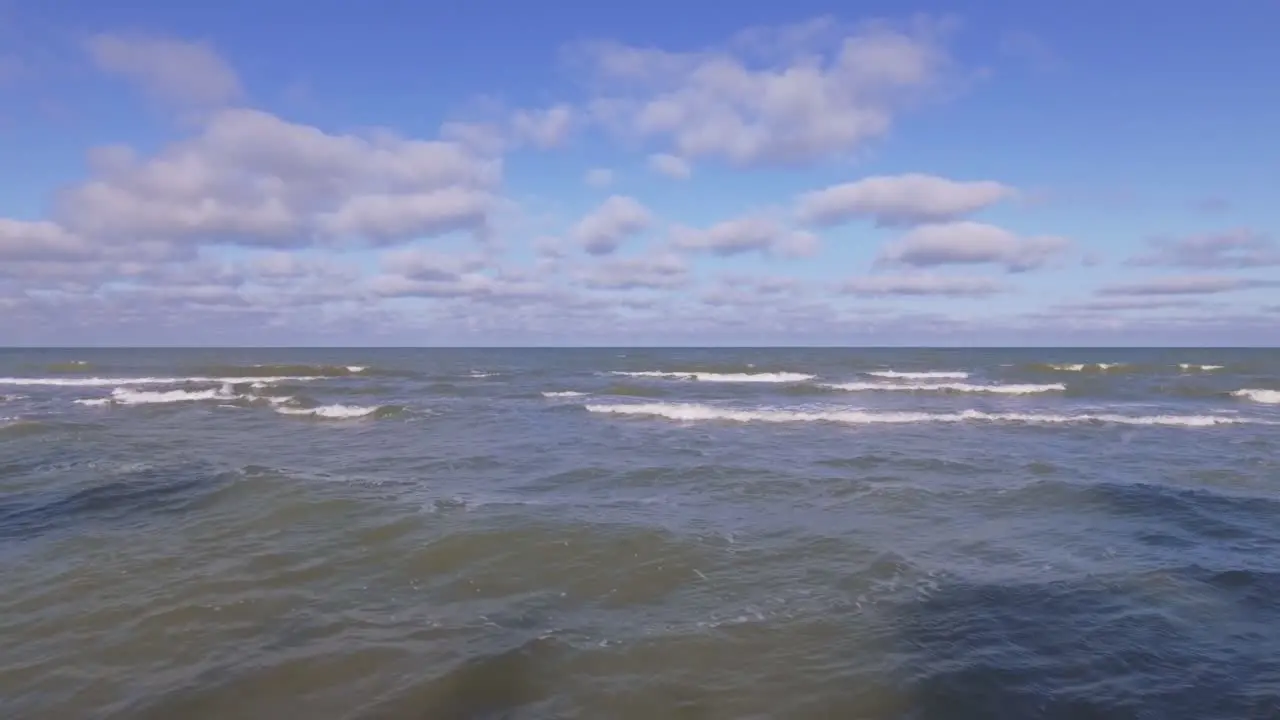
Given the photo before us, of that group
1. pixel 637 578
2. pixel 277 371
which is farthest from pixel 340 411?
pixel 277 371

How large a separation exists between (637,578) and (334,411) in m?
22.2

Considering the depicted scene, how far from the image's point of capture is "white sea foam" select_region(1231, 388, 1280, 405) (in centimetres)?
3378

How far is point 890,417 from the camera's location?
26375mm

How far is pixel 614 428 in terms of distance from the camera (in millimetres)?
23344

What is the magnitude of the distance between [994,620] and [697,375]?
4594cm


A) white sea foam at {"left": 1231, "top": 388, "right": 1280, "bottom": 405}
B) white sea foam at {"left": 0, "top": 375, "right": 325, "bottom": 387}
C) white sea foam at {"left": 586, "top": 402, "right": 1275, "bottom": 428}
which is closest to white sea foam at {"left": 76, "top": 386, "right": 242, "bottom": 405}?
white sea foam at {"left": 0, "top": 375, "right": 325, "bottom": 387}

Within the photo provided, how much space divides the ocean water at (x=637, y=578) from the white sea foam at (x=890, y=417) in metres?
4.87

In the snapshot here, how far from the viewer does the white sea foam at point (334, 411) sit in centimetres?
2680

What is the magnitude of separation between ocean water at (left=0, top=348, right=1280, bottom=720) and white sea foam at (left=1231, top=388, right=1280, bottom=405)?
17747 mm

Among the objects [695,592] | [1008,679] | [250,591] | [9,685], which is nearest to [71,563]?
[250,591]

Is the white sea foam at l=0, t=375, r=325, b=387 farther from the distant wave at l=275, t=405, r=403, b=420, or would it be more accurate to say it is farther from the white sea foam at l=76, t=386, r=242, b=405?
the distant wave at l=275, t=405, r=403, b=420

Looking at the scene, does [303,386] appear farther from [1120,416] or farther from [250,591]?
[1120,416]

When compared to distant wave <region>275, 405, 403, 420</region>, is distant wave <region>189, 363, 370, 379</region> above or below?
above

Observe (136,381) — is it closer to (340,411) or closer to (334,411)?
(334,411)
